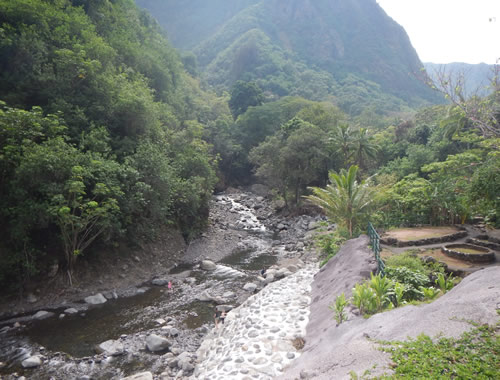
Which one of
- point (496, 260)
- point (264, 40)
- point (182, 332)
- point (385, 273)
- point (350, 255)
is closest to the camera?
point (385, 273)

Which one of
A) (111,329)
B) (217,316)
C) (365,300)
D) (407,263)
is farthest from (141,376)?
(407,263)

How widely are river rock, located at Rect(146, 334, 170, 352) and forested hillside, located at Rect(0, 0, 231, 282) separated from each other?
17.7 ft

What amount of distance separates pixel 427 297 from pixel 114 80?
64.0 feet

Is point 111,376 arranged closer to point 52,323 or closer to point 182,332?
point 182,332

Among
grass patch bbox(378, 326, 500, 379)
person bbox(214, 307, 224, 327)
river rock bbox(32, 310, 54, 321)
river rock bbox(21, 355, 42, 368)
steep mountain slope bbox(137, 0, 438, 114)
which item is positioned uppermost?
steep mountain slope bbox(137, 0, 438, 114)

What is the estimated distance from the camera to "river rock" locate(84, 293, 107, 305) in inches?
481

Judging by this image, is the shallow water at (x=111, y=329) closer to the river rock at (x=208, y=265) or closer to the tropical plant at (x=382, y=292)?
the river rock at (x=208, y=265)

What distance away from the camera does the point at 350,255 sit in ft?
36.1

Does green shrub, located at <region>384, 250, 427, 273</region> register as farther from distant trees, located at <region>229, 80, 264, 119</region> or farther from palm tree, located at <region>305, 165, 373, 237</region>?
distant trees, located at <region>229, 80, 264, 119</region>

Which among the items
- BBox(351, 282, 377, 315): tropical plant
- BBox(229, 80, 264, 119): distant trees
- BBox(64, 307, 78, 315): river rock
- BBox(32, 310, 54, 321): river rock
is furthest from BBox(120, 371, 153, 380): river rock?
BBox(229, 80, 264, 119): distant trees

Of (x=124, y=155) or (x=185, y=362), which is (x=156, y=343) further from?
(x=124, y=155)

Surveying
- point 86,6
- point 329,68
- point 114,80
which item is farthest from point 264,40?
point 114,80

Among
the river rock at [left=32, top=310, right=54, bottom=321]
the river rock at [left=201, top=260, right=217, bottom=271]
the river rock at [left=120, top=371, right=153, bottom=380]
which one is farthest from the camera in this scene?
the river rock at [left=201, top=260, right=217, bottom=271]

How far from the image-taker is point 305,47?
108 m
